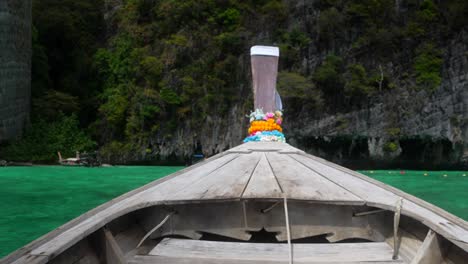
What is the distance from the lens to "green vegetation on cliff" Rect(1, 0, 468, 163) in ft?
61.4

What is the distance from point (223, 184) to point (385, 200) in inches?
26.4

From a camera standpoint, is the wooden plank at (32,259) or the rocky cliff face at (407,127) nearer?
the wooden plank at (32,259)

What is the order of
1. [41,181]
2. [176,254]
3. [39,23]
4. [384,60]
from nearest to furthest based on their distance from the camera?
[176,254]
[41,181]
[384,60]
[39,23]

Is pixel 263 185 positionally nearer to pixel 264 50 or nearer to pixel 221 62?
pixel 264 50

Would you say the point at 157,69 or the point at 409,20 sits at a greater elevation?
the point at 409,20

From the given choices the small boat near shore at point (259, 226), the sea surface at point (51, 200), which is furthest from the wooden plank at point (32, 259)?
the sea surface at point (51, 200)

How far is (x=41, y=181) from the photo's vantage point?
9969 mm

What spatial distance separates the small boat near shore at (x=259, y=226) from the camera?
1.49 m

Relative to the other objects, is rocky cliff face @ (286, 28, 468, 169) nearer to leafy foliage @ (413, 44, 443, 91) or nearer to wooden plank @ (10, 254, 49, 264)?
leafy foliage @ (413, 44, 443, 91)

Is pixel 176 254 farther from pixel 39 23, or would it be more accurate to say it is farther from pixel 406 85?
pixel 39 23

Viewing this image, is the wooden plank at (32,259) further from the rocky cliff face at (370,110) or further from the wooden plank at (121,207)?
the rocky cliff face at (370,110)

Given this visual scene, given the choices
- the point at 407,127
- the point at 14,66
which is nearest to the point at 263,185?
the point at 407,127

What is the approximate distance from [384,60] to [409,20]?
204 centimetres

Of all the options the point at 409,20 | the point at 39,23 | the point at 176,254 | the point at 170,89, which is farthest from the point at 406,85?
the point at 176,254
